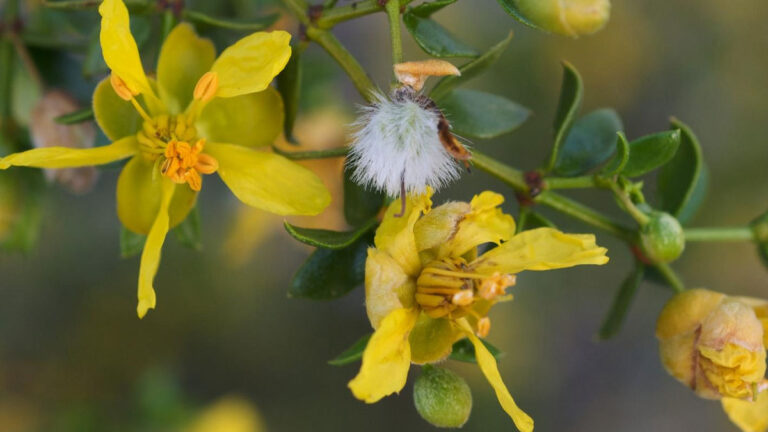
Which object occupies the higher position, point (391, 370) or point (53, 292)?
point (391, 370)

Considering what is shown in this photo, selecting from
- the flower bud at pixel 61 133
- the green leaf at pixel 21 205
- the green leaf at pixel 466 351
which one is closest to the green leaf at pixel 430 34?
the green leaf at pixel 466 351

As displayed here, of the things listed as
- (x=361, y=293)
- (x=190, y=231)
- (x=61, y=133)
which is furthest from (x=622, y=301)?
(x=361, y=293)

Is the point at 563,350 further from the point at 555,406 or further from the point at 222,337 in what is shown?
the point at 222,337

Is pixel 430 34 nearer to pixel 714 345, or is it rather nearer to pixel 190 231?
pixel 190 231

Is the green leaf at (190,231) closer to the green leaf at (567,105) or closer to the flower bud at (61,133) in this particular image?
the flower bud at (61,133)

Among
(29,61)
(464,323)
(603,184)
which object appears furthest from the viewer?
(29,61)

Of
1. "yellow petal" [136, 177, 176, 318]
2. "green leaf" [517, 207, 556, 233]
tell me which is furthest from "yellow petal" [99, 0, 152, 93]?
"green leaf" [517, 207, 556, 233]

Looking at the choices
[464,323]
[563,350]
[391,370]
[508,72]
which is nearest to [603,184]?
[464,323]
